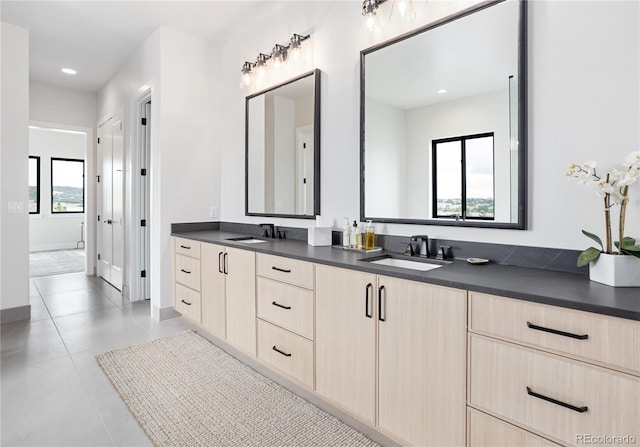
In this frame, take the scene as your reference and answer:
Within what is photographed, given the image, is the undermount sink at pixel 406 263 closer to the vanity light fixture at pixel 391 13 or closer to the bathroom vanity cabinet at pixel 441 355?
the bathroom vanity cabinet at pixel 441 355

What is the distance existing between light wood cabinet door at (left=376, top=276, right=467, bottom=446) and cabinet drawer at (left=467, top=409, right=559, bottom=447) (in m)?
0.04

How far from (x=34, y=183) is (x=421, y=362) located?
9467mm

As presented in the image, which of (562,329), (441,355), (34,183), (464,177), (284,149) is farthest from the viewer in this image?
(34,183)

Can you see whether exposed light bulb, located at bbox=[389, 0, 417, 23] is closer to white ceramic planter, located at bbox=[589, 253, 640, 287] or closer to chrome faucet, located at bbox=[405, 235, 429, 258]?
chrome faucet, located at bbox=[405, 235, 429, 258]

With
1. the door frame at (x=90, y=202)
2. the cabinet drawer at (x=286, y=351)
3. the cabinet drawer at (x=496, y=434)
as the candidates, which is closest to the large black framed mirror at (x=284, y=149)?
the cabinet drawer at (x=286, y=351)

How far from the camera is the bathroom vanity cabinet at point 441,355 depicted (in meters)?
1.08

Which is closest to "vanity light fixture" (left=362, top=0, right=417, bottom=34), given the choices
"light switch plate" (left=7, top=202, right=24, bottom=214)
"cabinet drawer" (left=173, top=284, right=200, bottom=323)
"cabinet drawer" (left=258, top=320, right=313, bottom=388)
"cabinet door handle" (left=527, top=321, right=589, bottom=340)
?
"cabinet door handle" (left=527, top=321, right=589, bottom=340)

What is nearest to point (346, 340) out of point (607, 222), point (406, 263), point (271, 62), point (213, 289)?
point (406, 263)

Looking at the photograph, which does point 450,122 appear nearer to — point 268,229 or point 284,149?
point 284,149

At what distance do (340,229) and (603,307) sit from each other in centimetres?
169

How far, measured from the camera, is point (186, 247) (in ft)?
10.4

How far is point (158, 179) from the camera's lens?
345cm

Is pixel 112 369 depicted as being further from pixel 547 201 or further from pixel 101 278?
pixel 101 278

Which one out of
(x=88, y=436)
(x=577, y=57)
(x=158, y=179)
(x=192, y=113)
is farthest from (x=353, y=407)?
(x=192, y=113)
